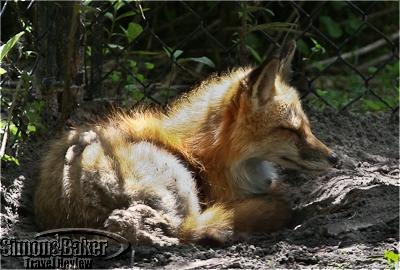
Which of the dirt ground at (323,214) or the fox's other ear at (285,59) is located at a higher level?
the fox's other ear at (285,59)

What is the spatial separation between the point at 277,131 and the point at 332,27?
4.13 metres

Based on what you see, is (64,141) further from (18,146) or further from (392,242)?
(392,242)

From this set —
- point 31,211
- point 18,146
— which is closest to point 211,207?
point 31,211

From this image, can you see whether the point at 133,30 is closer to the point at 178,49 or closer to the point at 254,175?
the point at 254,175

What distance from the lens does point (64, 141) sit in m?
4.15

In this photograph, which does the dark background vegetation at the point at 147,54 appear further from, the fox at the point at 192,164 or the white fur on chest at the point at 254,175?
the white fur on chest at the point at 254,175

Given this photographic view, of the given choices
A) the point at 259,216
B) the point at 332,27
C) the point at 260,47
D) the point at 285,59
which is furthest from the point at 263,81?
the point at 332,27

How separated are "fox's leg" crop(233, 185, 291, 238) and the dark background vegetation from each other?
5.12ft

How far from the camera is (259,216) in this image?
3924 millimetres

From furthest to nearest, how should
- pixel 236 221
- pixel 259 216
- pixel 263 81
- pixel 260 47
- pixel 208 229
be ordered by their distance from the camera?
pixel 260 47
pixel 263 81
pixel 259 216
pixel 236 221
pixel 208 229

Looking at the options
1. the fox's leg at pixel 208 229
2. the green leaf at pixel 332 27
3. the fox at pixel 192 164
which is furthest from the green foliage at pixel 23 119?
the green leaf at pixel 332 27

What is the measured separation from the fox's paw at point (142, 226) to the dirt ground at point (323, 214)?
16cm

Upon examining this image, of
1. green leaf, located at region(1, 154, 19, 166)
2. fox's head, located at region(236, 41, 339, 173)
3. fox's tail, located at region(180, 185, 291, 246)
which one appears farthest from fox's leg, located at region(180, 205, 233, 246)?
green leaf, located at region(1, 154, 19, 166)

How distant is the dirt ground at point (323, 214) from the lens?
10.4 ft
